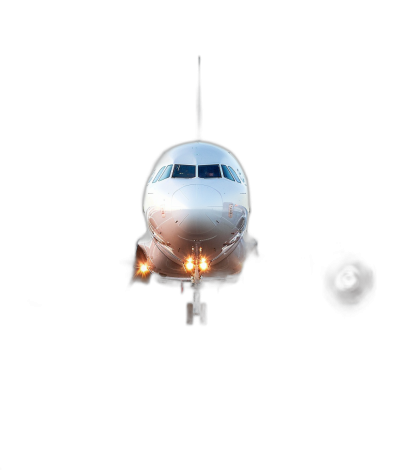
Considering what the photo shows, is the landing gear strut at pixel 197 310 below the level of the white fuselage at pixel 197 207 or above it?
below

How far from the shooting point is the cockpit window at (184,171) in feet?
45.2

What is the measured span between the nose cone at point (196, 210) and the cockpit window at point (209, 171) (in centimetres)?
92

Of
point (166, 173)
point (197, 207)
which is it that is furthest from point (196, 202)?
point (166, 173)

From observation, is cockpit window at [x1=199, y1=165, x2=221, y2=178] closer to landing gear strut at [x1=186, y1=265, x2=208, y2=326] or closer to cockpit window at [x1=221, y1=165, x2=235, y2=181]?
cockpit window at [x1=221, y1=165, x2=235, y2=181]

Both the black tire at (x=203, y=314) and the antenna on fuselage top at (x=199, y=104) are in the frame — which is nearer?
the black tire at (x=203, y=314)

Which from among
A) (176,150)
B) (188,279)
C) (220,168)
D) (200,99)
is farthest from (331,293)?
(200,99)

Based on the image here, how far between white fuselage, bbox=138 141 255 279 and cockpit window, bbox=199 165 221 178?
30mm

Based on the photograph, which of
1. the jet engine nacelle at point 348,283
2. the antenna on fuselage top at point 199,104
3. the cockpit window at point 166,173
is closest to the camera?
the cockpit window at point 166,173

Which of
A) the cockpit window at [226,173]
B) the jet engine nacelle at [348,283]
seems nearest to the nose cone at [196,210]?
the cockpit window at [226,173]

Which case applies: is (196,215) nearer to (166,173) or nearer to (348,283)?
(166,173)

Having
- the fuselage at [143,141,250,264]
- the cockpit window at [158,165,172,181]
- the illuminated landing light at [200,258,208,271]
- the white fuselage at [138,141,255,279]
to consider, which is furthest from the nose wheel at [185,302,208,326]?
the cockpit window at [158,165,172,181]

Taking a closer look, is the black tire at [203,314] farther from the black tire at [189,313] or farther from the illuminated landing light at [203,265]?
the illuminated landing light at [203,265]

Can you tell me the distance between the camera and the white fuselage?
1264 centimetres

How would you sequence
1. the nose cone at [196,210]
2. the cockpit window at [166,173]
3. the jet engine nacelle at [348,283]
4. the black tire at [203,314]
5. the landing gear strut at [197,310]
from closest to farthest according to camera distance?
the nose cone at [196,210] → the cockpit window at [166,173] → the landing gear strut at [197,310] → the black tire at [203,314] → the jet engine nacelle at [348,283]
